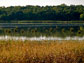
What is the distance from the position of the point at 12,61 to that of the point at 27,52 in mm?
887

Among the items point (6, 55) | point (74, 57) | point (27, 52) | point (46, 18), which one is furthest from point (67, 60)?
point (46, 18)

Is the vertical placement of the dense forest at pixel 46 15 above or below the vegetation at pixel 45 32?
below

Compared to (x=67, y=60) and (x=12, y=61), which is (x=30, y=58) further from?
(x=67, y=60)

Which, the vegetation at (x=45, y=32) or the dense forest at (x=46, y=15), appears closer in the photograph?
the vegetation at (x=45, y=32)

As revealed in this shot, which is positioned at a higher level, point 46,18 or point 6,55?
point 6,55

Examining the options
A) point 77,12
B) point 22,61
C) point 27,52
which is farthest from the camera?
point 77,12

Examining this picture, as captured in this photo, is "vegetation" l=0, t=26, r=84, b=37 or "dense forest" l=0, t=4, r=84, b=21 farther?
"dense forest" l=0, t=4, r=84, b=21

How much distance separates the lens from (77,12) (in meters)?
75.0

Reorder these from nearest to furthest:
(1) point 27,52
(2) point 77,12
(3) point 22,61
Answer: (3) point 22,61
(1) point 27,52
(2) point 77,12

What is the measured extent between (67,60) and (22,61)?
5.60ft

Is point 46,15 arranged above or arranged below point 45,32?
below

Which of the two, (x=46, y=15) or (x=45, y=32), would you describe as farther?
(x=46, y=15)

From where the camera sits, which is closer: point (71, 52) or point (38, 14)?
point (71, 52)

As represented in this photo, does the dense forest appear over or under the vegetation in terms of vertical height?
under
